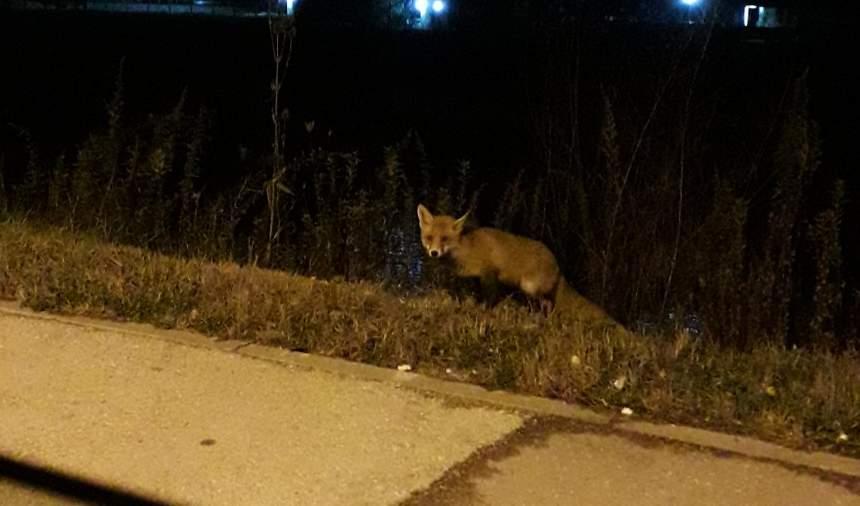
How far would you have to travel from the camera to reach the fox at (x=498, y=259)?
24.8 ft

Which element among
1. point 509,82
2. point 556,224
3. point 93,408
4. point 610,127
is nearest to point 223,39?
point 509,82

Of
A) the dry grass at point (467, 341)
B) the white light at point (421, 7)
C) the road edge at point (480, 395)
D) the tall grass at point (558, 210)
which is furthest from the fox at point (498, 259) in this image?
the white light at point (421, 7)

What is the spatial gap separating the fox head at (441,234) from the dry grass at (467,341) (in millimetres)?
588

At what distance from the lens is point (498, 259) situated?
7672 mm

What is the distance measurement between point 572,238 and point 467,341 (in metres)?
4.41

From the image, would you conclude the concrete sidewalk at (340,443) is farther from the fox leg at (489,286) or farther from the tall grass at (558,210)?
the tall grass at (558,210)

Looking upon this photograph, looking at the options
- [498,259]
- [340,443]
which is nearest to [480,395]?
[340,443]

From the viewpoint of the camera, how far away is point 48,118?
58.0 ft

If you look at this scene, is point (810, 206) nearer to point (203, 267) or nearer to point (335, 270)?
point (335, 270)

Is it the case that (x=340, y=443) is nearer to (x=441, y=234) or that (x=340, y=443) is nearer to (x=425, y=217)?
(x=441, y=234)

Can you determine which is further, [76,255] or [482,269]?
[482,269]

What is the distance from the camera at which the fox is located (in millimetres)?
7555

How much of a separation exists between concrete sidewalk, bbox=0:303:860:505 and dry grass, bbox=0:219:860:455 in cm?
17

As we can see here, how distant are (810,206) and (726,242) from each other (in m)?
2.24
